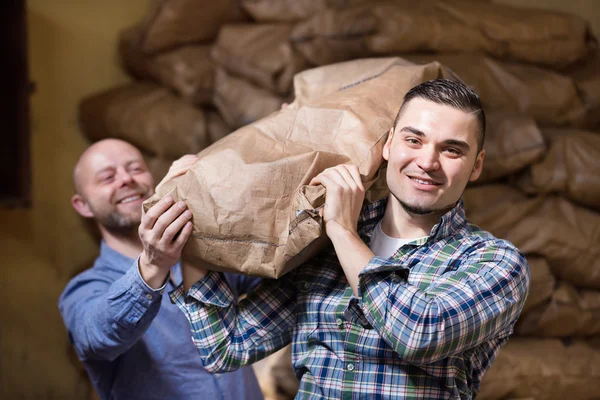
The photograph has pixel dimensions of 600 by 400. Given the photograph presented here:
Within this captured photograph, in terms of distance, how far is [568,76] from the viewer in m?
2.32

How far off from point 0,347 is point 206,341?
1.77 m

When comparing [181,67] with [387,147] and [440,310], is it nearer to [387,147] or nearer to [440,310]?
[387,147]

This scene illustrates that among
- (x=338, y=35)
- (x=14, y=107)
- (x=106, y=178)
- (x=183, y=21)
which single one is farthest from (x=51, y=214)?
(x=338, y=35)

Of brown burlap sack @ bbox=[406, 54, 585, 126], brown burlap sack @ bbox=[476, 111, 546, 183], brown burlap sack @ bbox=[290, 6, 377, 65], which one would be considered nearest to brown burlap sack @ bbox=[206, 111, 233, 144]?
brown burlap sack @ bbox=[290, 6, 377, 65]

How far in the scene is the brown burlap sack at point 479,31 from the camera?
84.5 inches

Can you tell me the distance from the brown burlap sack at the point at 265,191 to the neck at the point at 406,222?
0.07 metres

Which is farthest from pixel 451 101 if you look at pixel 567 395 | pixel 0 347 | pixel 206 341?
pixel 0 347

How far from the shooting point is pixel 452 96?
1.11 meters

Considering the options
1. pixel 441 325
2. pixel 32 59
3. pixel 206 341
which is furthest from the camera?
pixel 32 59

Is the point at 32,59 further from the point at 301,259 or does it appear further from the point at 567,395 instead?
the point at 567,395

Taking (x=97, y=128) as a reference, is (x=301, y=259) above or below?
above

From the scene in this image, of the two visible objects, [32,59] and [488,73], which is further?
[32,59]

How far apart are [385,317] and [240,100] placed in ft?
4.85

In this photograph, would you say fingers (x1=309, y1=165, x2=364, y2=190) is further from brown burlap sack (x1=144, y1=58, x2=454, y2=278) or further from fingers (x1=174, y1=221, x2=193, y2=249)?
fingers (x1=174, y1=221, x2=193, y2=249)
